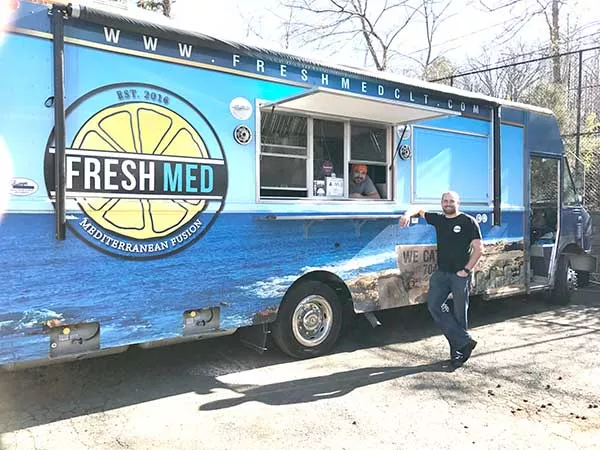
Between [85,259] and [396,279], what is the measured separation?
140 inches

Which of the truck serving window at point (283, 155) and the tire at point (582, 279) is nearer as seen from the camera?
the truck serving window at point (283, 155)

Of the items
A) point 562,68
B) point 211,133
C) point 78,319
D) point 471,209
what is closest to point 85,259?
point 78,319

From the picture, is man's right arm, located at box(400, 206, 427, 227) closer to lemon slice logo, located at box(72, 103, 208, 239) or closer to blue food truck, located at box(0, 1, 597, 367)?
blue food truck, located at box(0, 1, 597, 367)

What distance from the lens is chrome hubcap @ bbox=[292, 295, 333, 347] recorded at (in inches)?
227

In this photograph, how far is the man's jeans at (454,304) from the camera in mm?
5723

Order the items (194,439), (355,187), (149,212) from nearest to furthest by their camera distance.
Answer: (194,439) < (149,212) < (355,187)

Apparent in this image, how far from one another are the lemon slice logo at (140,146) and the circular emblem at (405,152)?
2613mm

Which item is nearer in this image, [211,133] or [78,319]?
[78,319]

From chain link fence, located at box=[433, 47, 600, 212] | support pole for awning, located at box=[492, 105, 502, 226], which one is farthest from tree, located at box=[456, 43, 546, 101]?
support pole for awning, located at box=[492, 105, 502, 226]

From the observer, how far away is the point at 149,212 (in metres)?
4.66

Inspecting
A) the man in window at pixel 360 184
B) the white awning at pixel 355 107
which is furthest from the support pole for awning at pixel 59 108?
the man in window at pixel 360 184

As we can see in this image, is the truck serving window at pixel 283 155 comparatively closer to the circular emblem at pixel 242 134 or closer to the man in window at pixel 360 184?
the circular emblem at pixel 242 134

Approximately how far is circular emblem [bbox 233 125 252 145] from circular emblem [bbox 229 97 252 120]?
93mm

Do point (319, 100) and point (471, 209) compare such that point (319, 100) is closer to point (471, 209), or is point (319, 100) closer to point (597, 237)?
point (471, 209)
